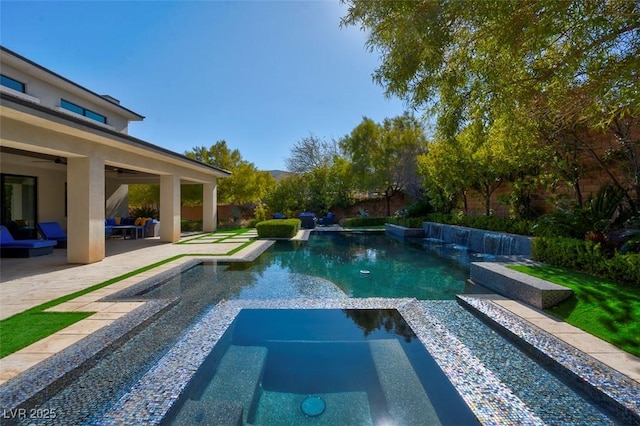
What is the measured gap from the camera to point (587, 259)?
22.0 ft

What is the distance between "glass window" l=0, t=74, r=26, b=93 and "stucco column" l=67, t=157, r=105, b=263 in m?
5.36

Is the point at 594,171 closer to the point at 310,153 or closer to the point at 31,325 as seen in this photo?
the point at 31,325

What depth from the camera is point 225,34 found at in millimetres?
12078

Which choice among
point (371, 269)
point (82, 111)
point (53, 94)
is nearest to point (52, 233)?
point (53, 94)

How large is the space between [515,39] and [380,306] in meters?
4.70

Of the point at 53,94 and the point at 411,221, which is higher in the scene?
the point at 53,94

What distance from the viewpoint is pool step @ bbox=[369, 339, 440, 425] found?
307 cm

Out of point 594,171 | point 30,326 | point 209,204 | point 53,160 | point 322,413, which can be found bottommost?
point 322,413

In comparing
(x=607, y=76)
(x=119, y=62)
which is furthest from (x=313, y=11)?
(x=119, y=62)

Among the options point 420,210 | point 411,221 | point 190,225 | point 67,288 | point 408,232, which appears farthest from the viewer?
point 190,225

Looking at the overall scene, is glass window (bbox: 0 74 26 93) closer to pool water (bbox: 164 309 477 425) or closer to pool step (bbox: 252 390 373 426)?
pool water (bbox: 164 309 477 425)

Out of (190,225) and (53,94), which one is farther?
(190,225)

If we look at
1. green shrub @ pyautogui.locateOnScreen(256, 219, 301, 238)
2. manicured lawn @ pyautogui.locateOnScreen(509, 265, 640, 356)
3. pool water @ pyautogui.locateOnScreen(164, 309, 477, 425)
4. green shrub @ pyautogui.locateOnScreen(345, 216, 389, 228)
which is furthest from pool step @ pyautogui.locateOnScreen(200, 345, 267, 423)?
green shrub @ pyautogui.locateOnScreen(345, 216, 389, 228)

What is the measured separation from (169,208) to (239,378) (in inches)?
495
